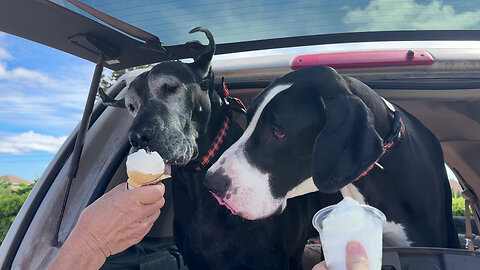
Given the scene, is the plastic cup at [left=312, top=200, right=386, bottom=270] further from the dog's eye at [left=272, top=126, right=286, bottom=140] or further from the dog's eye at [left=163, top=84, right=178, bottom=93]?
the dog's eye at [left=163, top=84, right=178, bottom=93]

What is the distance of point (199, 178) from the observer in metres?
2.82

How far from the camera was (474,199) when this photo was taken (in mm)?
3463

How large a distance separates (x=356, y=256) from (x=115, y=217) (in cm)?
102

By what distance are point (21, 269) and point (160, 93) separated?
1.27 metres

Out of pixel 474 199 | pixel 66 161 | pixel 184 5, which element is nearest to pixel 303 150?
pixel 184 5

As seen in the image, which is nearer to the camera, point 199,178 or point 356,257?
point 356,257

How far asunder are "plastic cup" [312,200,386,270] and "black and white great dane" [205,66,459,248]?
0.78m

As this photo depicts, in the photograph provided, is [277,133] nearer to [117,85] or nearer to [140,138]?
[140,138]

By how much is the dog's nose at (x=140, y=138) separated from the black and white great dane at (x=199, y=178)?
24 mm

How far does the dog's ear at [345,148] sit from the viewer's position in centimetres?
183

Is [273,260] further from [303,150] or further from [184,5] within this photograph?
[184,5]

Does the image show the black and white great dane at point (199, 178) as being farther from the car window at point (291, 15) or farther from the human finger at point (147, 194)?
the human finger at point (147, 194)

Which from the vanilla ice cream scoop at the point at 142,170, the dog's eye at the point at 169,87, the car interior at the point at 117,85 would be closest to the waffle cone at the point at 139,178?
the vanilla ice cream scoop at the point at 142,170

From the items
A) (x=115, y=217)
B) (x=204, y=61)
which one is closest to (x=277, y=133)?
(x=115, y=217)
